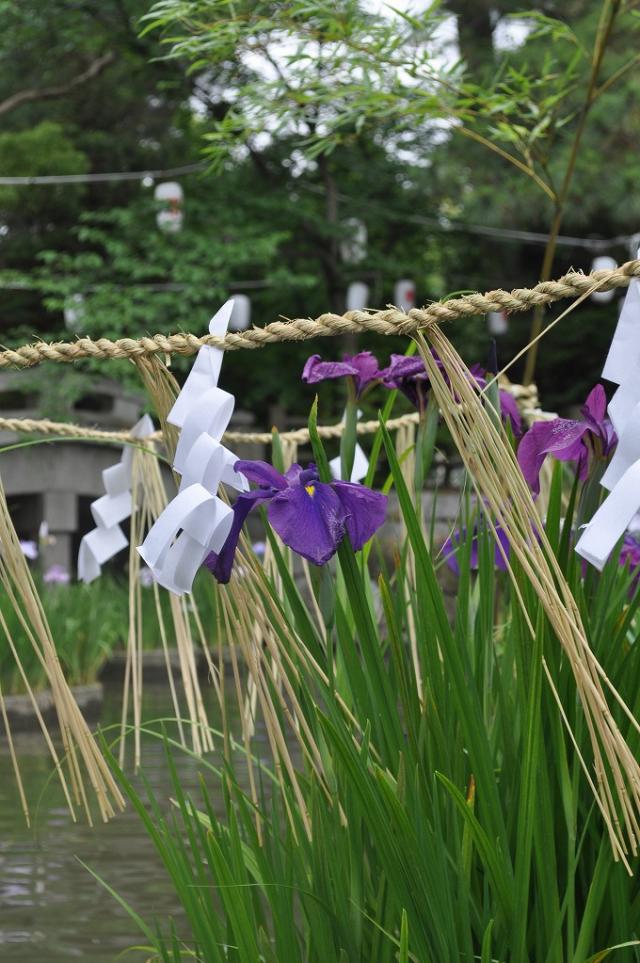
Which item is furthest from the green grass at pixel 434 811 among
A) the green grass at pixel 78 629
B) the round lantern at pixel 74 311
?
the round lantern at pixel 74 311

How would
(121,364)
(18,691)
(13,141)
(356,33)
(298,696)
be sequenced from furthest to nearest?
(13,141)
(121,364)
(18,691)
(356,33)
(298,696)

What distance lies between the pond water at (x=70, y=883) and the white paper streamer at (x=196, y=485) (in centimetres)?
93

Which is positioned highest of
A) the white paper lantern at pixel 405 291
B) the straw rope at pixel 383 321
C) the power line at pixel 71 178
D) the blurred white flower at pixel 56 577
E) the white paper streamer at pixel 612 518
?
the straw rope at pixel 383 321

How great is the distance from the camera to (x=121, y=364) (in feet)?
32.3

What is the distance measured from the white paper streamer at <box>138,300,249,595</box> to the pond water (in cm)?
Answer: 93

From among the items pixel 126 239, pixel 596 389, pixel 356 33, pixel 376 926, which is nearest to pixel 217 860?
pixel 376 926

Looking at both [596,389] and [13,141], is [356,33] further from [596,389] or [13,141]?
[13,141]

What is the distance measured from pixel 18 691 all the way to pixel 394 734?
4.49 meters

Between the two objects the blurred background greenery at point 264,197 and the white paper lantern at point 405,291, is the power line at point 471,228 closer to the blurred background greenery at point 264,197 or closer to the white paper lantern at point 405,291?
the blurred background greenery at point 264,197

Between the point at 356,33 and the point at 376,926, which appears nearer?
the point at 376,926

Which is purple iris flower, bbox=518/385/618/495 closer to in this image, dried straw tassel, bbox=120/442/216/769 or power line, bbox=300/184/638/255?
dried straw tassel, bbox=120/442/216/769

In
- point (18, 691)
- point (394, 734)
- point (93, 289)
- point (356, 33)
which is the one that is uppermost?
point (356, 33)

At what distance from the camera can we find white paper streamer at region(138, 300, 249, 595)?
136 centimetres

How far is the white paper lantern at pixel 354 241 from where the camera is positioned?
1153 cm
